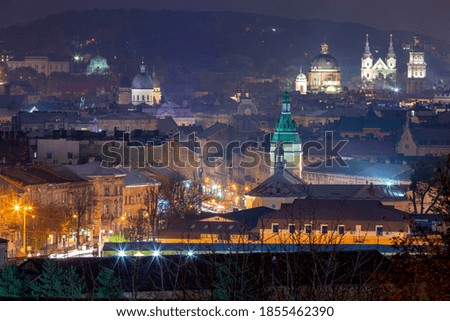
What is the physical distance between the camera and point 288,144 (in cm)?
5572

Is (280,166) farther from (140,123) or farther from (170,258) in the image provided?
(140,123)

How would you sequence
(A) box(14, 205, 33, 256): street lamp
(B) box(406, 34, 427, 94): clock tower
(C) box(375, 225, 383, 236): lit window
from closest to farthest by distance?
(A) box(14, 205, 33, 256): street lamp, (C) box(375, 225, 383, 236): lit window, (B) box(406, 34, 427, 94): clock tower

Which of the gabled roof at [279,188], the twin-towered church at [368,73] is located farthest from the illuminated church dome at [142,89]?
the gabled roof at [279,188]

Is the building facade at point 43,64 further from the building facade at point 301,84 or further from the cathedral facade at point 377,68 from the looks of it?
the cathedral facade at point 377,68

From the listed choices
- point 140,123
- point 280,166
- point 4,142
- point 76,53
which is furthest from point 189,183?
point 76,53

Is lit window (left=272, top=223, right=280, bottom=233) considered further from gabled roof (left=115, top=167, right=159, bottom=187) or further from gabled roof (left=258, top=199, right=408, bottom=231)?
gabled roof (left=115, top=167, right=159, bottom=187)

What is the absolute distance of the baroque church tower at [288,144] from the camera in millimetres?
54678

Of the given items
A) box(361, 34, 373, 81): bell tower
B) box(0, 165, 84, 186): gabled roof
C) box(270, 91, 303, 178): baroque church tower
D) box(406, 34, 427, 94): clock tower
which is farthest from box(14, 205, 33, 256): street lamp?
box(361, 34, 373, 81): bell tower

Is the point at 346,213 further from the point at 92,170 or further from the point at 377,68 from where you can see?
the point at 377,68

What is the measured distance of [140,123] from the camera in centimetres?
8206

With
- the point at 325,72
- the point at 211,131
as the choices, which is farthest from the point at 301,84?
the point at 211,131

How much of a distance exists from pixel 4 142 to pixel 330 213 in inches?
723

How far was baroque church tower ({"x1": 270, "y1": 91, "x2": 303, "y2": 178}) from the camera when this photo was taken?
54678 mm

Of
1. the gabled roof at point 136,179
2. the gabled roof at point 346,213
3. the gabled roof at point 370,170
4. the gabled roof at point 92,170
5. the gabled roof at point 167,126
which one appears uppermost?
the gabled roof at point 167,126
